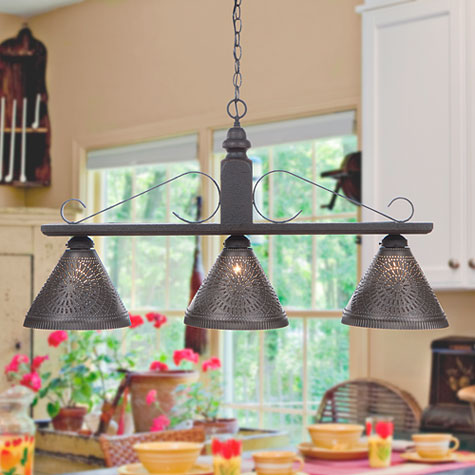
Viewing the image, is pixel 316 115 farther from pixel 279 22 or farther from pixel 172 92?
pixel 172 92

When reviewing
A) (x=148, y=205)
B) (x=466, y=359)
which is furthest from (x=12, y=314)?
(x=466, y=359)

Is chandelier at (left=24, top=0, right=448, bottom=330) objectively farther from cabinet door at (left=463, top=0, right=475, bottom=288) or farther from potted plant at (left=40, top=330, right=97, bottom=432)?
potted plant at (left=40, top=330, right=97, bottom=432)

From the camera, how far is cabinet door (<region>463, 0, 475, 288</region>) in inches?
131

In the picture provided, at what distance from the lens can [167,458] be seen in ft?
8.16

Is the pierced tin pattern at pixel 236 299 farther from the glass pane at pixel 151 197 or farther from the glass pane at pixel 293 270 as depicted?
the glass pane at pixel 151 197

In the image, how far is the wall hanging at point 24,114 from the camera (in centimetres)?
534

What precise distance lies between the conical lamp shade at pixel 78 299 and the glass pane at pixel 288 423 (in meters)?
2.57

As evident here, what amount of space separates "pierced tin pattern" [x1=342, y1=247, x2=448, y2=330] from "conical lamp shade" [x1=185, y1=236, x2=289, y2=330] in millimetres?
165

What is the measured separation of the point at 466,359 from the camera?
3.59 metres

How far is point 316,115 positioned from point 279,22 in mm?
499

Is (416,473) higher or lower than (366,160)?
lower

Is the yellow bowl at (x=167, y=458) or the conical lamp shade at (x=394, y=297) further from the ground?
the conical lamp shade at (x=394, y=297)

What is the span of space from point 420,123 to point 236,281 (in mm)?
1906

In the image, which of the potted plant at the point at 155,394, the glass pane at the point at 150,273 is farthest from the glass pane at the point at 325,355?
the glass pane at the point at 150,273
